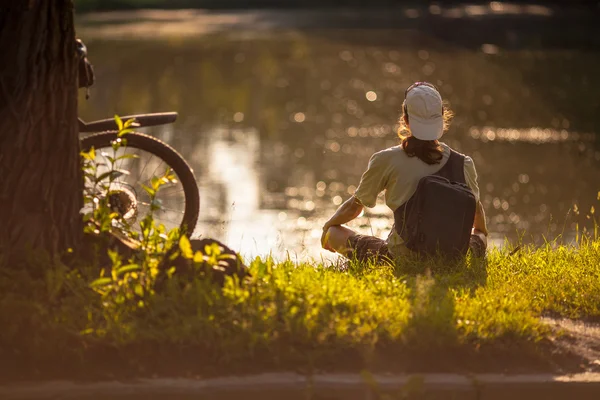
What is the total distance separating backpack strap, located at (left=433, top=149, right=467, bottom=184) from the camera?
6297 mm

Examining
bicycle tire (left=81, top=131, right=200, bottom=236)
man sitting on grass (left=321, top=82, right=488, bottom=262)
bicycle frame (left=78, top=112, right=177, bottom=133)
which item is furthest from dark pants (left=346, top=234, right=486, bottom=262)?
bicycle frame (left=78, top=112, right=177, bottom=133)

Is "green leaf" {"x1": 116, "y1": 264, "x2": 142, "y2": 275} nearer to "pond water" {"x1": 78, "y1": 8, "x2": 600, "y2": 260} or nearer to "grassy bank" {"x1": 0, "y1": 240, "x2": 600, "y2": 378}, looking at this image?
"grassy bank" {"x1": 0, "y1": 240, "x2": 600, "y2": 378}

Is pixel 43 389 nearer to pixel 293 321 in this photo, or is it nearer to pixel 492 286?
pixel 293 321

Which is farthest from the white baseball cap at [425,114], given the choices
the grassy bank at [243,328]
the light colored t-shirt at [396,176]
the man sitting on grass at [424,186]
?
the grassy bank at [243,328]

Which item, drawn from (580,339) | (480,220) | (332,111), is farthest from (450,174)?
(332,111)

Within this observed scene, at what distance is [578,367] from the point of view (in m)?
5.13

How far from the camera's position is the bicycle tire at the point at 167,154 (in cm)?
693

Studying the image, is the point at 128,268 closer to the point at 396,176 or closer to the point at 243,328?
the point at 243,328

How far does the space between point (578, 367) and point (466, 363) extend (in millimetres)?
489

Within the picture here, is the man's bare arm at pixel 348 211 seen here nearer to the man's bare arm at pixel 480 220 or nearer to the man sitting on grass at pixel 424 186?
the man sitting on grass at pixel 424 186

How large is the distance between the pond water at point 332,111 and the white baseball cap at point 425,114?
3.49ft

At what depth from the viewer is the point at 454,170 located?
631 centimetres

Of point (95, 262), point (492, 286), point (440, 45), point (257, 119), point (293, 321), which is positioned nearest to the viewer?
point (293, 321)

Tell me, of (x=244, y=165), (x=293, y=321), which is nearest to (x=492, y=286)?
(x=293, y=321)
